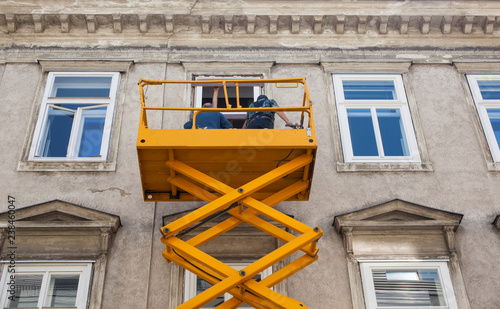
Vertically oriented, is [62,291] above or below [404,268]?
below

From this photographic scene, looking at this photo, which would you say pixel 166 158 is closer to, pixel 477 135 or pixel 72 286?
pixel 72 286

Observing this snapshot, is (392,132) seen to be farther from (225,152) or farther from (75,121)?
(75,121)

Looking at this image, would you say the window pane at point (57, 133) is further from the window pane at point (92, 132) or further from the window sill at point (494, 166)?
the window sill at point (494, 166)

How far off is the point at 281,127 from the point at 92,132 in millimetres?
3147

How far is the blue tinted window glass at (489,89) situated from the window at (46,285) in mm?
7210

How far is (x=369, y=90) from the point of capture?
30.0ft

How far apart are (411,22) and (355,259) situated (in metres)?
4.99

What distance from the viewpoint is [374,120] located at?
8758 mm

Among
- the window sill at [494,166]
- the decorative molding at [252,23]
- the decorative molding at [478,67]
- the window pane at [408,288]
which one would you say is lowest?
the window pane at [408,288]

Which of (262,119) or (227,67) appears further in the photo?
(227,67)

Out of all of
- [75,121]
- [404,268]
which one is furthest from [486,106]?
[75,121]

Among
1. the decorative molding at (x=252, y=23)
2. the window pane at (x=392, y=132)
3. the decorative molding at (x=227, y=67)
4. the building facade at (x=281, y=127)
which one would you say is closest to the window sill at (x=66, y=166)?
the building facade at (x=281, y=127)

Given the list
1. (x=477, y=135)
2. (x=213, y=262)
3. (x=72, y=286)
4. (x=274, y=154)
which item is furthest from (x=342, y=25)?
(x=72, y=286)

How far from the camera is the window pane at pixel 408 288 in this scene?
6809 mm
